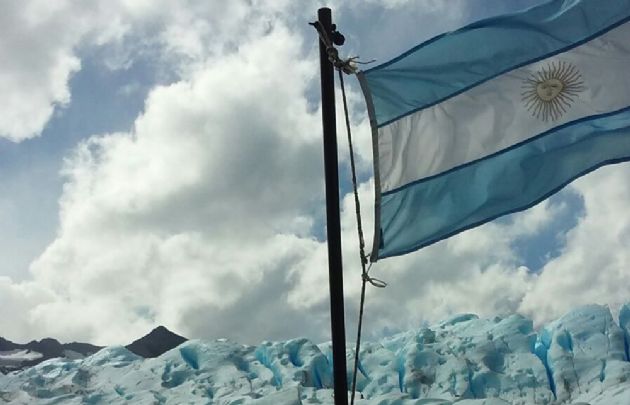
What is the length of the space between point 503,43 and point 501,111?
1.91 feet

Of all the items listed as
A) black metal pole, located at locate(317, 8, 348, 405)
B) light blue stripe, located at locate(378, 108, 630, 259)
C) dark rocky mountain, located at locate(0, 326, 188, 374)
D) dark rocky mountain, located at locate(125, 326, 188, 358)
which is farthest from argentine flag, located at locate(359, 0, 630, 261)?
dark rocky mountain, located at locate(125, 326, 188, 358)

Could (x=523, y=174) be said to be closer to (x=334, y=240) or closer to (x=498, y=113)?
(x=498, y=113)

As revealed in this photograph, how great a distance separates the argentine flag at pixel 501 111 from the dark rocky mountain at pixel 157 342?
232ft

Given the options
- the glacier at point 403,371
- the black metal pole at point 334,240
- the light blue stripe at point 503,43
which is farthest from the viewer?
the glacier at point 403,371

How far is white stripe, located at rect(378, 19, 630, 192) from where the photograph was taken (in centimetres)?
658

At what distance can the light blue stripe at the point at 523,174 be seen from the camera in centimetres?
656

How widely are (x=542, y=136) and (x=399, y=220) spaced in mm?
1413

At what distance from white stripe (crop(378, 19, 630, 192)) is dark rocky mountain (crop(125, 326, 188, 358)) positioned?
70620mm

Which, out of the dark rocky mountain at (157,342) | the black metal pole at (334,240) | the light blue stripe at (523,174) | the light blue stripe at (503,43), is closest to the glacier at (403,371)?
the light blue stripe at (523,174)

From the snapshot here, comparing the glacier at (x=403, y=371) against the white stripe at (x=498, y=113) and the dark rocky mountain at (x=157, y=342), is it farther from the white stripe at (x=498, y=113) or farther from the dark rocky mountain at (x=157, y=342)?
the dark rocky mountain at (x=157, y=342)

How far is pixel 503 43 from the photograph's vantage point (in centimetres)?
688

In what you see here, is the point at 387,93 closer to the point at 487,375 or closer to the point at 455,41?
the point at 455,41

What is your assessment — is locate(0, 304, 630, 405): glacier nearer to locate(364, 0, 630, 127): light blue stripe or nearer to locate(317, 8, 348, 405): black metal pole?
locate(364, 0, 630, 127): light blue stripe

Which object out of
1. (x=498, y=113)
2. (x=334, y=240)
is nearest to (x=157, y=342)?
(x=498, y=113)
